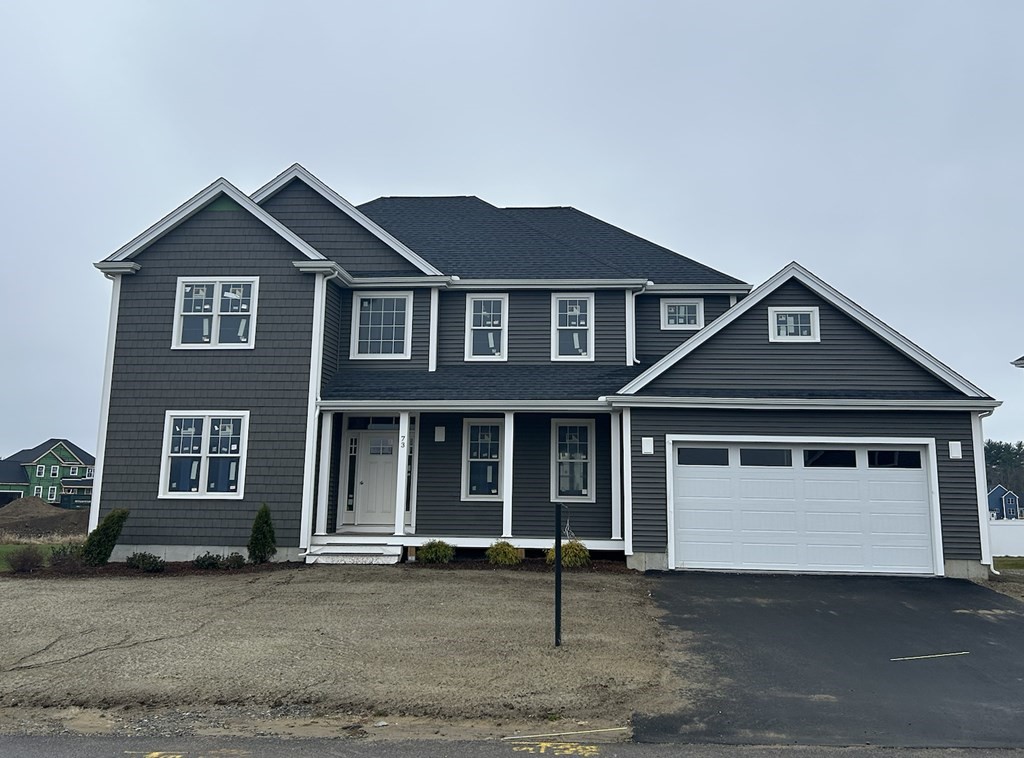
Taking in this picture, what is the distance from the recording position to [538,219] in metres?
18.8

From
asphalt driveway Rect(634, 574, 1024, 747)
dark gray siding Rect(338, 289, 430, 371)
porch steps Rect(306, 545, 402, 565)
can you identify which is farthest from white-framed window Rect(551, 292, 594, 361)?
asphalt driveway Rect(634, 574, 1024, 747)

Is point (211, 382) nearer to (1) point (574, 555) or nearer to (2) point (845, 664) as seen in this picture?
(1) point (574, 555)

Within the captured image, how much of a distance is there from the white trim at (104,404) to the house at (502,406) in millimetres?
50

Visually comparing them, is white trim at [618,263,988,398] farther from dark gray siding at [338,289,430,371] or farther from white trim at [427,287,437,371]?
dark gray siding at [338,289,430,371]

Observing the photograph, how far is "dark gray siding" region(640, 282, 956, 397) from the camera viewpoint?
12.3 metres

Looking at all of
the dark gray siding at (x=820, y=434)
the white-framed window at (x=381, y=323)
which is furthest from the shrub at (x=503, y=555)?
the white-framed window at (x=381, y=323)

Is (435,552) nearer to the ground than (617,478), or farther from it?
nearer to the ground

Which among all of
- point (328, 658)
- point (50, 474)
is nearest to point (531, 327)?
point (328, 658)

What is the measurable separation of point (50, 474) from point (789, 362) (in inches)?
2655

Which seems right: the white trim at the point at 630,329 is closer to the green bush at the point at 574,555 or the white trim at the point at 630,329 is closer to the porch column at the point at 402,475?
the green bush at the point at 574,555

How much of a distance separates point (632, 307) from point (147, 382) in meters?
10.1

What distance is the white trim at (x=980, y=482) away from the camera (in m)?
11.6

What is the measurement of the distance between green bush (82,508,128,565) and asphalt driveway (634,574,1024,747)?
380 inches

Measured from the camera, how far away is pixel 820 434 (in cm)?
1205
